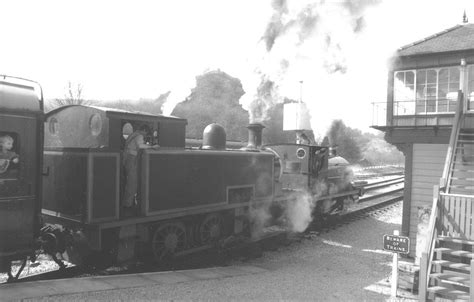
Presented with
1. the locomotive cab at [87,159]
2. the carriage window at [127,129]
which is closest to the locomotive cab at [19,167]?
the locomotive cab at [87,159]

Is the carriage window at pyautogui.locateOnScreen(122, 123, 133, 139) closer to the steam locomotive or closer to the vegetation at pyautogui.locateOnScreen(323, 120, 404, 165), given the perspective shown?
the steam locomotive

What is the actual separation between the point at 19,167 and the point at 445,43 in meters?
10.5

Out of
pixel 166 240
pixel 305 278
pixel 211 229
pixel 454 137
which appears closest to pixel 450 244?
pixel 454 137

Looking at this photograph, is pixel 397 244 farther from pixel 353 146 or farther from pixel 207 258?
pixel 353 146

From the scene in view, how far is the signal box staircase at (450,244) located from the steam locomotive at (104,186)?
4205mm

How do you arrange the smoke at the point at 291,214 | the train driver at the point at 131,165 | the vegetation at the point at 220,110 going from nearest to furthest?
the train driver at the point at 131,165 < the smoke at the point at 291,214 < the vegetation at the point at 220,110

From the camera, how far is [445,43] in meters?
10.5

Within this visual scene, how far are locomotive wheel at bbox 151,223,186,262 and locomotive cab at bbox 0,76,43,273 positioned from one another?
242 centimetres

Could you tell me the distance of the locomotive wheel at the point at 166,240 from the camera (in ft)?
24.8

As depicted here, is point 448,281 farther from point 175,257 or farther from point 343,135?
point 343,135

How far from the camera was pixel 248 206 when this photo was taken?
9906 millimetres

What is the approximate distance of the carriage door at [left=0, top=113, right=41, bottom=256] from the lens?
17.1 ft

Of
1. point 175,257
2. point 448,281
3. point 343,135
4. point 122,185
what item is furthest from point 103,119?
point 343,135

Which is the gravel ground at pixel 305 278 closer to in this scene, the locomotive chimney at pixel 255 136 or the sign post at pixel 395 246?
the sign post at pixel 395 246
